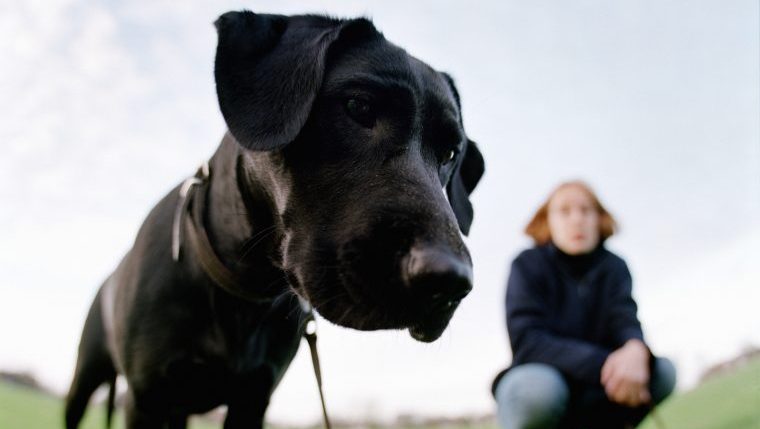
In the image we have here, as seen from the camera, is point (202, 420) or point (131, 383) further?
point (202, 420)

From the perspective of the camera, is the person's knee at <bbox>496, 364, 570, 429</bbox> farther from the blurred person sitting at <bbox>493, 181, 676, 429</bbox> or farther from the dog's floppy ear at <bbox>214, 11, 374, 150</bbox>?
the dog's floppy ear at <bbox>214, 11, 374, 150</bbox>

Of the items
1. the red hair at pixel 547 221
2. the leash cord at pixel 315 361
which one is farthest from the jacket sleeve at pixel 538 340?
the leash cord at pixel 315 361

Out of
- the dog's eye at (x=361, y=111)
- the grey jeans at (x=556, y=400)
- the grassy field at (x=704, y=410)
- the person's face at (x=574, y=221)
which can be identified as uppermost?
the dog's eye at (x=361, y=111)

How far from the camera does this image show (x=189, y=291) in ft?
7.96

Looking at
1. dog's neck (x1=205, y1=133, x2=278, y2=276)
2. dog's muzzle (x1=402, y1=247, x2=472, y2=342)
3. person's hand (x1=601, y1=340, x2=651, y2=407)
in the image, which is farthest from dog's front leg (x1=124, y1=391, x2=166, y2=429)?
person's hand (x1=601, y1=340, x2=651, y2=407)

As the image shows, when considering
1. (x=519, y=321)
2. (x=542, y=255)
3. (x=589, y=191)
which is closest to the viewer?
(x=519, y=321)

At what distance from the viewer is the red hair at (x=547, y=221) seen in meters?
3.70

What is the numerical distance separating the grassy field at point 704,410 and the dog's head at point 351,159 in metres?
2.26

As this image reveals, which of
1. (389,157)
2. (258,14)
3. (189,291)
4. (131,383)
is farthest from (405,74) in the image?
(131,383)

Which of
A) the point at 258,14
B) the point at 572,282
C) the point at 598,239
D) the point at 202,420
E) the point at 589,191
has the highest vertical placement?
the point at 258,14

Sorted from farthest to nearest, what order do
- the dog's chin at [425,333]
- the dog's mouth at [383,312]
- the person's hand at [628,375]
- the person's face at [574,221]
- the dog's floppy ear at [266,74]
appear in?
the person's face at [574,221], the person's hand at [628,375], the dog's floppy ear at [266,74], the dog's chin at [425,333], the dog's mouth at [383,312]

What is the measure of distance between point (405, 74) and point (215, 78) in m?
0.66

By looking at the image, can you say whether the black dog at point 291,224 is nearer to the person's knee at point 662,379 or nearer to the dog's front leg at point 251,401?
the dog's front leg at point 251,401

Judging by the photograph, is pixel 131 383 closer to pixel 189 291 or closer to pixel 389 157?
pixel 189 291
